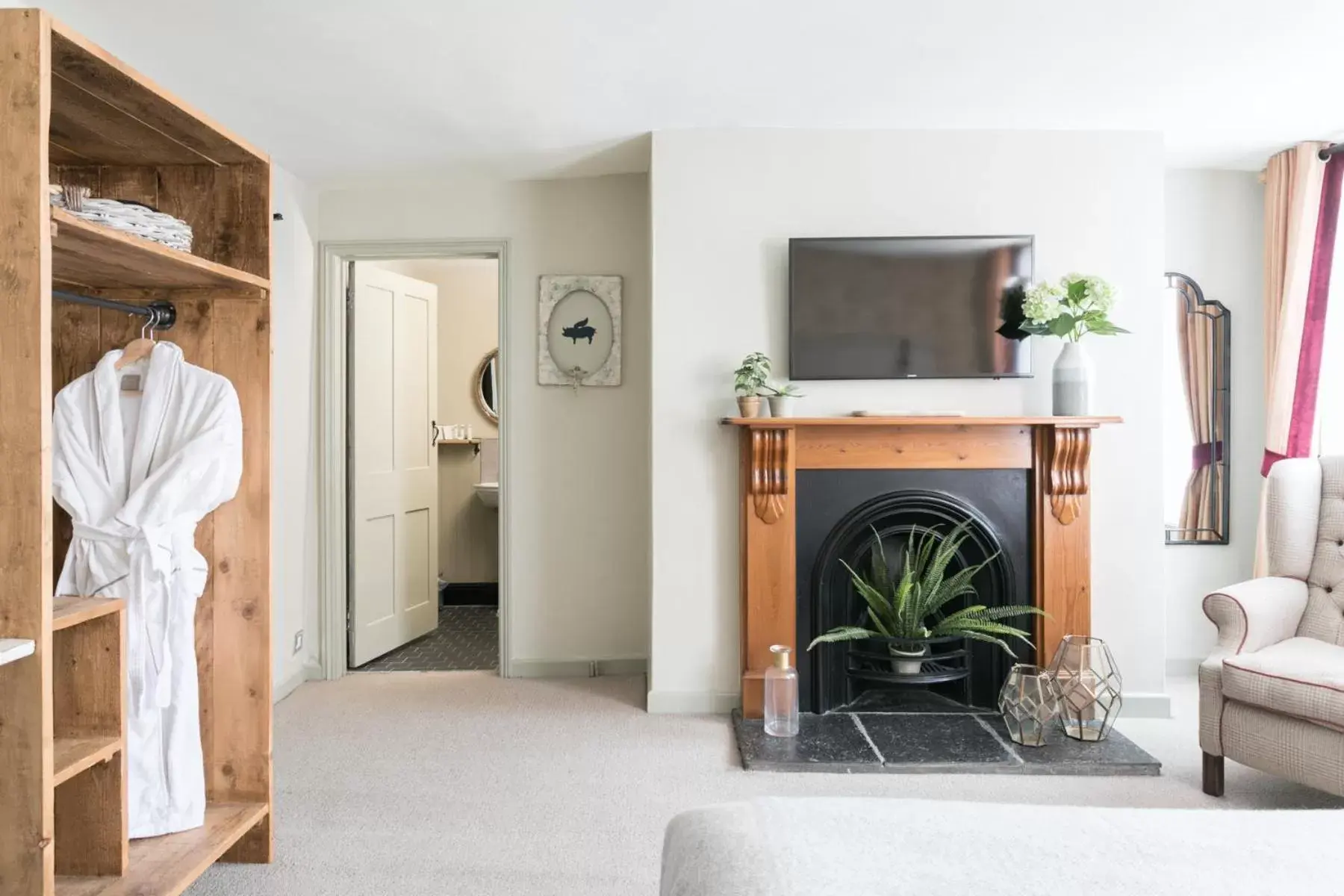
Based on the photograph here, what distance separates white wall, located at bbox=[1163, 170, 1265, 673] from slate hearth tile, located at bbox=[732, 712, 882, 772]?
1.88m

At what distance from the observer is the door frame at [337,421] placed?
4.18 metres

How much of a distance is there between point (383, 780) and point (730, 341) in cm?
207

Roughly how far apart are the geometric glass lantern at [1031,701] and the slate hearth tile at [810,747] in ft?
1.78

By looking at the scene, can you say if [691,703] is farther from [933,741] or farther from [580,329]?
[580,329]

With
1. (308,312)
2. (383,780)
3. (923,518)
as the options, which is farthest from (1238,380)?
(308,312)

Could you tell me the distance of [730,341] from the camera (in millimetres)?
3584

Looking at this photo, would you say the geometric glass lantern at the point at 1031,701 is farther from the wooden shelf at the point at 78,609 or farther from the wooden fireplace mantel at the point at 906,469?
the wooden shelf at the point at 78,609

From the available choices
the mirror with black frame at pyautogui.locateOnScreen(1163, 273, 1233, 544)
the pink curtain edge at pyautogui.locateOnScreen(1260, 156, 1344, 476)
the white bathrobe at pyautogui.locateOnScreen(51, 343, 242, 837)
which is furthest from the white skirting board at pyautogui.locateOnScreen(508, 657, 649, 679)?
the pink curtain edge at pyautogui.locateOnScreen(1260, 156, 1344, 476)

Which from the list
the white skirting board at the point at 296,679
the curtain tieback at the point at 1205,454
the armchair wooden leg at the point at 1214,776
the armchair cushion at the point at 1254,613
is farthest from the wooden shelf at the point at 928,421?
the white skirting board at the point at 296,679

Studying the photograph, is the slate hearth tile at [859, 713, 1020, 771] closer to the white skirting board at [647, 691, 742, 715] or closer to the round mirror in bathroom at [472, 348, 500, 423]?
the white skirting board at [647, 691, 742, 715]

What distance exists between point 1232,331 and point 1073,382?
1240 millimetres

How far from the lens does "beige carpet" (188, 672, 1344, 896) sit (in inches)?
90.0

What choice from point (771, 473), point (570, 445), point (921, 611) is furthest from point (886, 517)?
point (570, 445)

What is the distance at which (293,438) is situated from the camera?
402 centimetres
